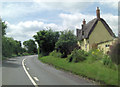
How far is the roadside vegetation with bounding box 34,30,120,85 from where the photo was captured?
9242 millimetres

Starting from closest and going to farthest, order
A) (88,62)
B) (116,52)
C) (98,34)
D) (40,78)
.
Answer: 1. (116,52)
2. (40,78)
3. (88,62)
4. (98,34)

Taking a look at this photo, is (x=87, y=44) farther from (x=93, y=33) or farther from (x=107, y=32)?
(x=107, y=32)

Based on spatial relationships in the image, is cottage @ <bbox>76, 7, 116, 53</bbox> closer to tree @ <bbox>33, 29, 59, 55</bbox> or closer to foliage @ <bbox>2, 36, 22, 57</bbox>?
tree @ <bbox>33, 29, 59, 55</bbox>

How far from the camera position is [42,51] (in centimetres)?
4253

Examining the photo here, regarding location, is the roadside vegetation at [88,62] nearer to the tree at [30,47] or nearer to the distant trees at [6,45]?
the distant trees at [6,45]

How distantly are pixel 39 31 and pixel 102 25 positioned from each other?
15.7 m

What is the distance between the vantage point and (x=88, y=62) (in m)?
15.4

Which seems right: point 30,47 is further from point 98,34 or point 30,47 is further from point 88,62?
point 88,62

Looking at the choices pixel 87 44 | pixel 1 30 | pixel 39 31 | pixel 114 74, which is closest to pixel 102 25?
pixel 87 44

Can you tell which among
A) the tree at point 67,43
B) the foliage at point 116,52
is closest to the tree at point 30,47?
the tree at point 67,43

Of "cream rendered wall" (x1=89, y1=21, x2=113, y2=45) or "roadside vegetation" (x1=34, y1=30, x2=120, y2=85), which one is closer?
"roadside vegetation" (x1=34, y1=30, x2=120, y2=85)

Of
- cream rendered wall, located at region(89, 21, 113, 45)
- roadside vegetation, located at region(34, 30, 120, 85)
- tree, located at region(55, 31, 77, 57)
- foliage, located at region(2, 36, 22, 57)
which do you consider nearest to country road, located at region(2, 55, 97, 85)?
roadside vegetation, located at region(34, 30, 120, 85)

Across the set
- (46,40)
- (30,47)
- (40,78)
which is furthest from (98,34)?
(30,47)

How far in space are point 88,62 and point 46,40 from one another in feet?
83.8
